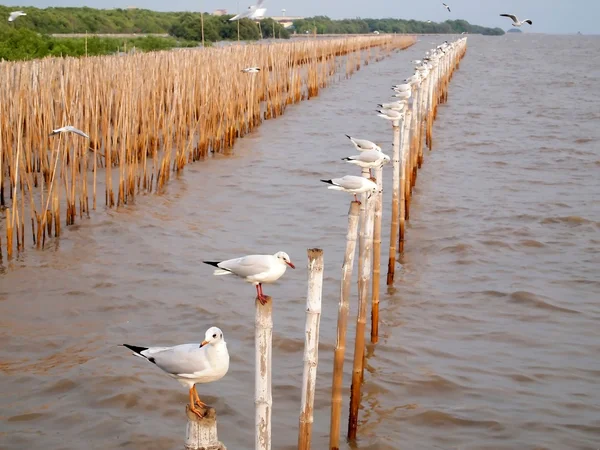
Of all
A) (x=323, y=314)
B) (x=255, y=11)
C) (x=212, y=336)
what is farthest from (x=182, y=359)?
(x=255, y=11)

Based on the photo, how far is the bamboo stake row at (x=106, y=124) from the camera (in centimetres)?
812

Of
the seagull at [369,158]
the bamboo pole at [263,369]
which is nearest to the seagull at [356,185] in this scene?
the seagull at [369,158]

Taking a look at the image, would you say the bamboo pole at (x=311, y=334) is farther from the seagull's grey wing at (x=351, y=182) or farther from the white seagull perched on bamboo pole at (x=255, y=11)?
the white seagull perched on bamboo pole at (x=255, y=11)

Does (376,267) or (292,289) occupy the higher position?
(376,267)

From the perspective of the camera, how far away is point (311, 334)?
3.42 metres

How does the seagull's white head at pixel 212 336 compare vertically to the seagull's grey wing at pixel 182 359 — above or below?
above

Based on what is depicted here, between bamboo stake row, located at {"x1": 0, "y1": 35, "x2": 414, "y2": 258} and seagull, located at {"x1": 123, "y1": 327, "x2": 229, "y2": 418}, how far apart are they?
3935 millimetres

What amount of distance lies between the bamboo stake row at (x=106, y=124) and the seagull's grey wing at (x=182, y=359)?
384 centimetres

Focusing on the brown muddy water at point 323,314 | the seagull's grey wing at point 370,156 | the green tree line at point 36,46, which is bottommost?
the brown muddy water at point 323,314

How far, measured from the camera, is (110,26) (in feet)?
149

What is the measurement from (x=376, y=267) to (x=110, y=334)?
6.70ft

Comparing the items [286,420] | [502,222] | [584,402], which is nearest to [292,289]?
[286,420]

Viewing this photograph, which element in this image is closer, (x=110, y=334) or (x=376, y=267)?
(x=376, y=267)

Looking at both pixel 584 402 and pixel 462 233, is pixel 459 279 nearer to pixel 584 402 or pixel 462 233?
pixel 462 233
